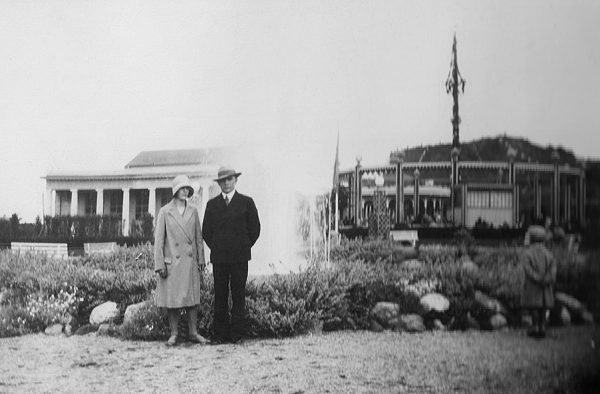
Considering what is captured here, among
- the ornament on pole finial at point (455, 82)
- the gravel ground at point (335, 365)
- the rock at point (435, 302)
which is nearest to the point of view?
the gravel ground at point (335, 365)

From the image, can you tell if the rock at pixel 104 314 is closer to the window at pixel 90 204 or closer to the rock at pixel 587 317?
the window at pixel 90 204

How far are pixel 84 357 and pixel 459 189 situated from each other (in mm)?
2232

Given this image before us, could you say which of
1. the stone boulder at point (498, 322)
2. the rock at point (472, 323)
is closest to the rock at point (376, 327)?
the rock at point (472, 323)

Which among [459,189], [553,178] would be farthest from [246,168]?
[553,178]

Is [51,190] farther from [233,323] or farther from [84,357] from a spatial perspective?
[233,323]

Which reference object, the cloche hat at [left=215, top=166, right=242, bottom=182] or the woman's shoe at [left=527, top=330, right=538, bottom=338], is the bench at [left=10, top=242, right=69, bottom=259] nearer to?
the cloche hat at [left=215, top=166, right=242, bottom=182]

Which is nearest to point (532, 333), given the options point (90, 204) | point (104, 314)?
point (104, 314)

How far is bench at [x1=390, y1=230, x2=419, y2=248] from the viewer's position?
3057 millimetres

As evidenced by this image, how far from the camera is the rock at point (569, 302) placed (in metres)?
2.95

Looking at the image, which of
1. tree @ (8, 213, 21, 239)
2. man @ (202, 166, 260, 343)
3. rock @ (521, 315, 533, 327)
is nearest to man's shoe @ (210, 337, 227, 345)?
man @ (202, 166, 260, 343)

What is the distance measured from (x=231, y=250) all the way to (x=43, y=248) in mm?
1223

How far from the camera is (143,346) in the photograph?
321cm

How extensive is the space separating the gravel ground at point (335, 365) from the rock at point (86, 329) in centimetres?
15

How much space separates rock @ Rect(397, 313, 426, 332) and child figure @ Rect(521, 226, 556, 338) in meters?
0.55
